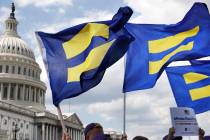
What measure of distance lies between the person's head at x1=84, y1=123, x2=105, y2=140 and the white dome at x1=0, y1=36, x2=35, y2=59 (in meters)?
100

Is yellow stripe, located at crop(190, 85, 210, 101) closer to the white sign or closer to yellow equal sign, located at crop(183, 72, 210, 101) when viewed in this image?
yellow equal sign, located at crop(183, 72, 210, 101)

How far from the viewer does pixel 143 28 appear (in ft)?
37.0

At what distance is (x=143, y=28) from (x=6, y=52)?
9601cm

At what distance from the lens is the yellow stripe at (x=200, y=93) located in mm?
11617

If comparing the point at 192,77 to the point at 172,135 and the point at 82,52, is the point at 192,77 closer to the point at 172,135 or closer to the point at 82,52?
the point at 82,52

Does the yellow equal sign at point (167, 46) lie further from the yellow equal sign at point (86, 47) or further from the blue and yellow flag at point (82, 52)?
the yellow equal sign at point (86, 47)

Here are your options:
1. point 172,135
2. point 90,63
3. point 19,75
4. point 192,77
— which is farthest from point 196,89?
point 19,75

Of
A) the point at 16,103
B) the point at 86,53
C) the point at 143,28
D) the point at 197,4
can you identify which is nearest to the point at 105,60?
the point at 86,53

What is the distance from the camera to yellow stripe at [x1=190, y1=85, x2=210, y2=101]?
1162cm

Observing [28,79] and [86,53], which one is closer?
[86,53]

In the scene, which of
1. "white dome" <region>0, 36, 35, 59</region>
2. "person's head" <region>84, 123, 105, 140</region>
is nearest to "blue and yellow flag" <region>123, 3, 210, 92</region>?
"person's head" <region>84, 123, 105, 140</region>

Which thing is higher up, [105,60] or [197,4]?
[197,4]

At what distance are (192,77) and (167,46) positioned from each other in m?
1.48

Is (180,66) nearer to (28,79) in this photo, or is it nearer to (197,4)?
(197,4)
